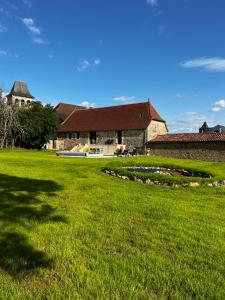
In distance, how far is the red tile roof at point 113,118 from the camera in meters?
42.2

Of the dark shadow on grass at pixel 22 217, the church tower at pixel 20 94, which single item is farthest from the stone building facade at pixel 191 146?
the church tower at pixel 20 94

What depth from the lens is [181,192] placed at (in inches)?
394

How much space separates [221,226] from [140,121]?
36.4m

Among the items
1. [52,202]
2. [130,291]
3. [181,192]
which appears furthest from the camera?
[181,192]

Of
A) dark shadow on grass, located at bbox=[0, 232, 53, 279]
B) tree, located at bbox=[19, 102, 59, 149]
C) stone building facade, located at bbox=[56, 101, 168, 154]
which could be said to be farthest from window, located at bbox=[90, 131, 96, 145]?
dark shadow on grass, located at bbox=[0, 232, 53, 279]

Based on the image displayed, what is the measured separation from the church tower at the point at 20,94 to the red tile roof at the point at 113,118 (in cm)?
2547

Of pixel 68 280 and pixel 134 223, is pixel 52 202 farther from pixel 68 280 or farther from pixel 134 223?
pixel 68 280

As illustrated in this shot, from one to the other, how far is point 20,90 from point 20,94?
4.45 ft

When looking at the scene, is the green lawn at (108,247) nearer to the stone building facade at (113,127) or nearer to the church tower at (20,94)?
the stone building facade at (113,127)

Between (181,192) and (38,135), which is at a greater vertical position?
(38,135)

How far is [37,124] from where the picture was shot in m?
47.2

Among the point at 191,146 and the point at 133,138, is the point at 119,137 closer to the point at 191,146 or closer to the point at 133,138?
the point at 133,138

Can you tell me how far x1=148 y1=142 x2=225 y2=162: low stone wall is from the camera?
33.5 metres

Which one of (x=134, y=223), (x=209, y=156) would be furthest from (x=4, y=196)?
(x=209, y=156)
